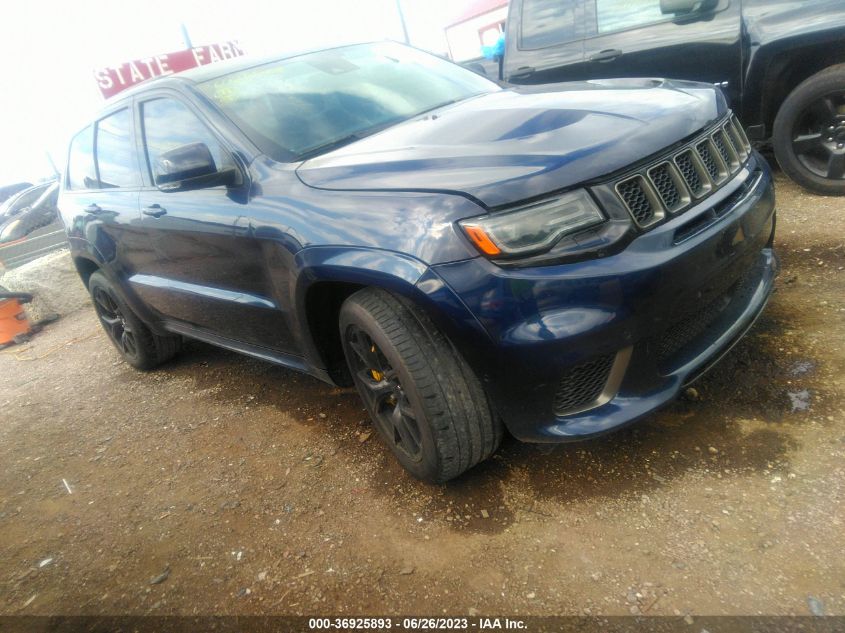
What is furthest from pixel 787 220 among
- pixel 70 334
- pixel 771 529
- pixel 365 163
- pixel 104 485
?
pixel 70 334

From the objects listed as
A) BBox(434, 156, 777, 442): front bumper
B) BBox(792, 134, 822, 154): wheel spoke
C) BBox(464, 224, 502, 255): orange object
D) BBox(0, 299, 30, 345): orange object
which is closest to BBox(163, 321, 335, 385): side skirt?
BBox(434, 156, 777, 442): front bumper

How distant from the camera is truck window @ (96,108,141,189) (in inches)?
130

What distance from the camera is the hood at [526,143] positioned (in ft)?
5.79

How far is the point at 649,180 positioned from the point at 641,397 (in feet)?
2.26

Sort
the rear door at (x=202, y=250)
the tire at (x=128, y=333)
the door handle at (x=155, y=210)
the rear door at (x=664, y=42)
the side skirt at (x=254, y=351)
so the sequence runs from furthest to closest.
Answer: the tire at (x=128, y=333), the rear door at (x=664, y=42), the door handle at (x=155, y=210), the side skirt at (x=254, y=351), the rear door at (x=202, y=250)

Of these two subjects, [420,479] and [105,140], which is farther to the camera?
[105,140]

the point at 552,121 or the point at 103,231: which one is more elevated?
the point at 552,121

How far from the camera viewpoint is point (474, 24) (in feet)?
91.8

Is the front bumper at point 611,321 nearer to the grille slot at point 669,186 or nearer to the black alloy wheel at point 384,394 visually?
the grille slot at point 669,186

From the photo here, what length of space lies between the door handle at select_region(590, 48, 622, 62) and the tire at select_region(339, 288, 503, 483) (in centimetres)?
337

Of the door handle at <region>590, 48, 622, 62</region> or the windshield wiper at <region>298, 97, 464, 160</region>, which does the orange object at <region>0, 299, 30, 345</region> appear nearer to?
the windshield wiper at <region>298, 97, 464, 160</region>

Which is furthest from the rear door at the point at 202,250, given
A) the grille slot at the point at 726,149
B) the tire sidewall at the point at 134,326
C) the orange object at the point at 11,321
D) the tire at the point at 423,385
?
the orange object at the point at 11,321

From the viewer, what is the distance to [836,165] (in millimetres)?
3828

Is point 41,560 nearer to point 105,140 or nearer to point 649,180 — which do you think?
point 105,140
